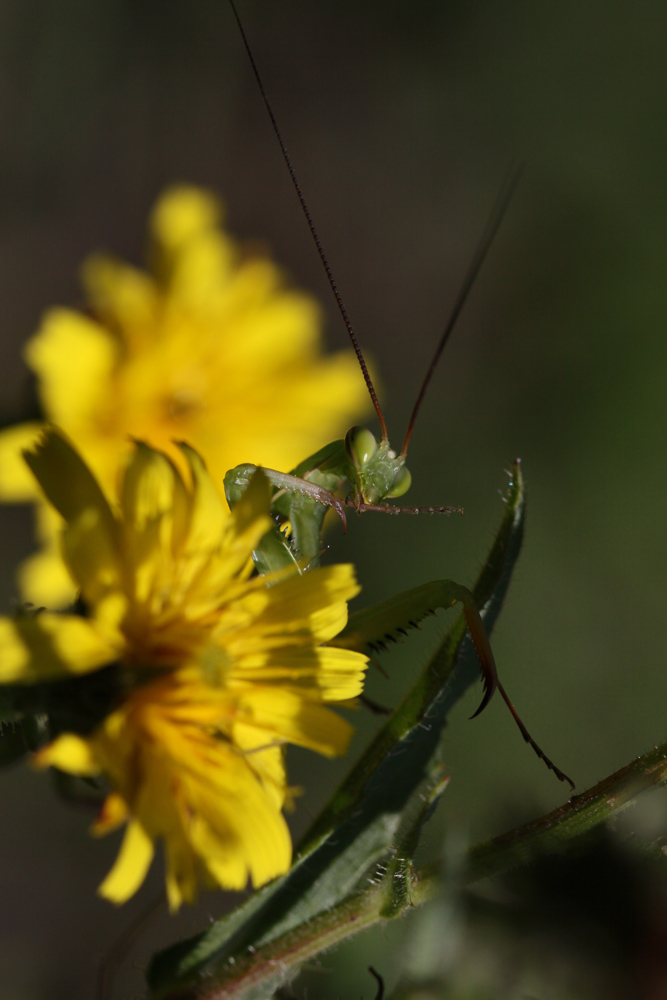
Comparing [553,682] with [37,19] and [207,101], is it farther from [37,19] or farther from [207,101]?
[37,19]

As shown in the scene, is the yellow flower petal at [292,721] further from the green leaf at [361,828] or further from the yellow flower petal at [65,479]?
the yellow flower petal at [65,479]

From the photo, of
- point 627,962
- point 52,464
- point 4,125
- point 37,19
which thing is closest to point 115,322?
point 52,464

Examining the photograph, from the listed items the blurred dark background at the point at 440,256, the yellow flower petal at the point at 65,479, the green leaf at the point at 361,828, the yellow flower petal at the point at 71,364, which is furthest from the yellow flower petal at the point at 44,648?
the blurred dark background at the point at 440,256

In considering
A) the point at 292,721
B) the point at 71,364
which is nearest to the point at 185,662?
the point at 292,721

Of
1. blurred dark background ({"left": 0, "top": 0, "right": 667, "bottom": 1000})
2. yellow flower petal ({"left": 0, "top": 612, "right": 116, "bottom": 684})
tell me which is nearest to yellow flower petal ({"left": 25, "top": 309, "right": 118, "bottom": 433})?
yellow flower petal ({"left": 0, "top": 612, "right": 116, "bottom": 684})

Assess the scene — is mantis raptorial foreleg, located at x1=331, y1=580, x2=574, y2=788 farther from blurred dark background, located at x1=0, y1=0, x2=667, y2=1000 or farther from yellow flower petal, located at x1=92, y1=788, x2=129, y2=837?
blurred dark background, located at x1=0, y1=0, x2=667, y2=1000

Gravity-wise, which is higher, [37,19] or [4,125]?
[37,19]
